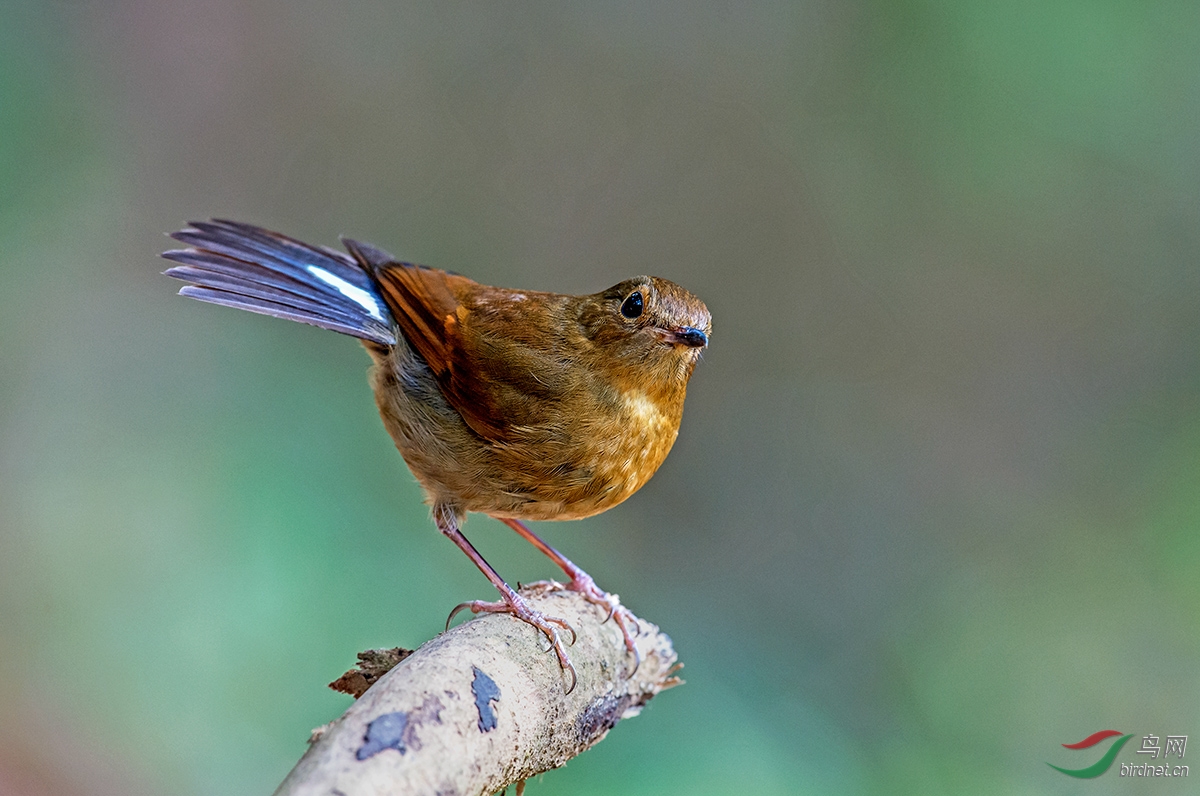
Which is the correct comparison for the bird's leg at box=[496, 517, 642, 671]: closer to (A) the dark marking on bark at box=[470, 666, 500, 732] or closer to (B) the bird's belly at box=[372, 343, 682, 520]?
(B) the bird's belly at box=[372, 343, 682, 520]

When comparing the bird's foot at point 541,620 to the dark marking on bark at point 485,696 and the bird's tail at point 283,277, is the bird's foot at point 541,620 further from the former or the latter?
the bird's tail at point 283,277

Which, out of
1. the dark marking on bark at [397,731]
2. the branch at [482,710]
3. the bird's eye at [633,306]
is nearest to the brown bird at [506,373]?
the bird's eye at [633,306]

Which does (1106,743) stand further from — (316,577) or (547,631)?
(316,577)

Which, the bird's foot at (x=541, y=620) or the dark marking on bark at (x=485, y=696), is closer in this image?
the dark marking on bark at (x=485, y=696)

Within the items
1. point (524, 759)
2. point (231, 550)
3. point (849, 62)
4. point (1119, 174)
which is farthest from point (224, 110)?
point (1119, 174)

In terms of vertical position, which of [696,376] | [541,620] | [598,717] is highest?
[696,376]

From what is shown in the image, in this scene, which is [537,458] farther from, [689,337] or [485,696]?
[485,696]

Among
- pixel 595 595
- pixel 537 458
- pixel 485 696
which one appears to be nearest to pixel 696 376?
pixel 595 595
